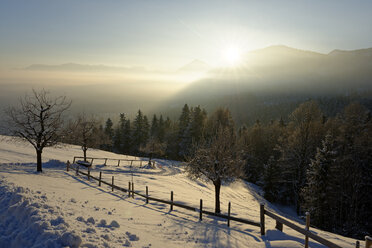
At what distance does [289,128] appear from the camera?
142ft

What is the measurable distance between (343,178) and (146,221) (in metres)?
30.3

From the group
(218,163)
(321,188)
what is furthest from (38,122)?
(321,188)

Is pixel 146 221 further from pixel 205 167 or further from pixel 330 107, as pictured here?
pixel 330 107

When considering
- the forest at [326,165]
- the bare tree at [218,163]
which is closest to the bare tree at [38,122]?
the forest at [326,165]

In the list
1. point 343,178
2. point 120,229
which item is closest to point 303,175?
point 343,178

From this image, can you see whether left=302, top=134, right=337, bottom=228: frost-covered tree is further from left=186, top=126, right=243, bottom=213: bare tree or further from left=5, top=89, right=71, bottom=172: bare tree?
left=5, top=89, right=71, bottom=172: bare tree

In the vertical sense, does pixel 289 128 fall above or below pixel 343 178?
above

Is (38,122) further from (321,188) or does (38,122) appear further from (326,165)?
(326,165)

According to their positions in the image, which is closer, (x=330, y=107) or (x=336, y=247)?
(x=336, y=247)

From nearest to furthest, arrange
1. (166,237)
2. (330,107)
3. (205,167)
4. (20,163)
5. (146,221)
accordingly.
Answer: (166,237) → (146,221) → (205,167) → (20,163) → (330,107)

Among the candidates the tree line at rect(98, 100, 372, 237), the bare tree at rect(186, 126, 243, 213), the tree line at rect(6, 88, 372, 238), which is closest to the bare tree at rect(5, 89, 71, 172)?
the tree line at rect(6, 88, 372, 238)

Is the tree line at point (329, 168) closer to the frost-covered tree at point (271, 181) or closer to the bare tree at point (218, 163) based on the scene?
the frost-covered tree at point (271, 181)

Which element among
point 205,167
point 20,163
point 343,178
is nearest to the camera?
point 205,167

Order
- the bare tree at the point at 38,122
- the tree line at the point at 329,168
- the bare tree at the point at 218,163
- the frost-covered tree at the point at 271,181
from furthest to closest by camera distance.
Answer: the frost-covered tree at the point at 271,181
the tree line at the point at 329,168
the bare tree at the point at 38,122
the bare tree at the point at 218,163
